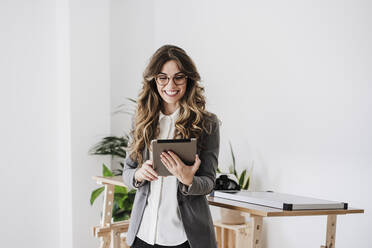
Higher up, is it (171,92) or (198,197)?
(171,92)

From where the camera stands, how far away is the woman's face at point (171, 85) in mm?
1612

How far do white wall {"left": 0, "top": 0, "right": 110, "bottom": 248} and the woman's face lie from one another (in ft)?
6.98

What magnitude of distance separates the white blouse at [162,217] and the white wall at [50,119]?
2.13 meters

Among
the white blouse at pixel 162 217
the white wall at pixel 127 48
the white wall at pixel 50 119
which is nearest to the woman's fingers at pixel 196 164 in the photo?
the white blouse at pixel 162 217

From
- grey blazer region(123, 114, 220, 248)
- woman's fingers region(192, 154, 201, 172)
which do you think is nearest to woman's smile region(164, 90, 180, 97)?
grey blazer region(123, 114, 220, 248)

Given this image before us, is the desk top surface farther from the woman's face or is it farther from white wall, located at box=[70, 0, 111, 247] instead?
white wall, located at box=[70, 0, 111, 247]

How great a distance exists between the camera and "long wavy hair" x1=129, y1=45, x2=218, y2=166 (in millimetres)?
1607

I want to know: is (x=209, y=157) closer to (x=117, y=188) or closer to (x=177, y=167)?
(x=177, y=167)

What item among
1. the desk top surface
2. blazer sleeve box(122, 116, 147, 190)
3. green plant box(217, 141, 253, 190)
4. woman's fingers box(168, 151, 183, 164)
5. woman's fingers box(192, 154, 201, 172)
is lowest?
green plant box(217, 141, 253, 190)

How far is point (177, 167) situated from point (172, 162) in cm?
3

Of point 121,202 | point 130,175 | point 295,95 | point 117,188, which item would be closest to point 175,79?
point 130,175

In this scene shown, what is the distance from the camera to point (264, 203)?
179 cm

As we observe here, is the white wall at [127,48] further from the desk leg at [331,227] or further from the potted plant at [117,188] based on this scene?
the desk leg at [331,227]

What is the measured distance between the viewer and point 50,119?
12.1 ft
